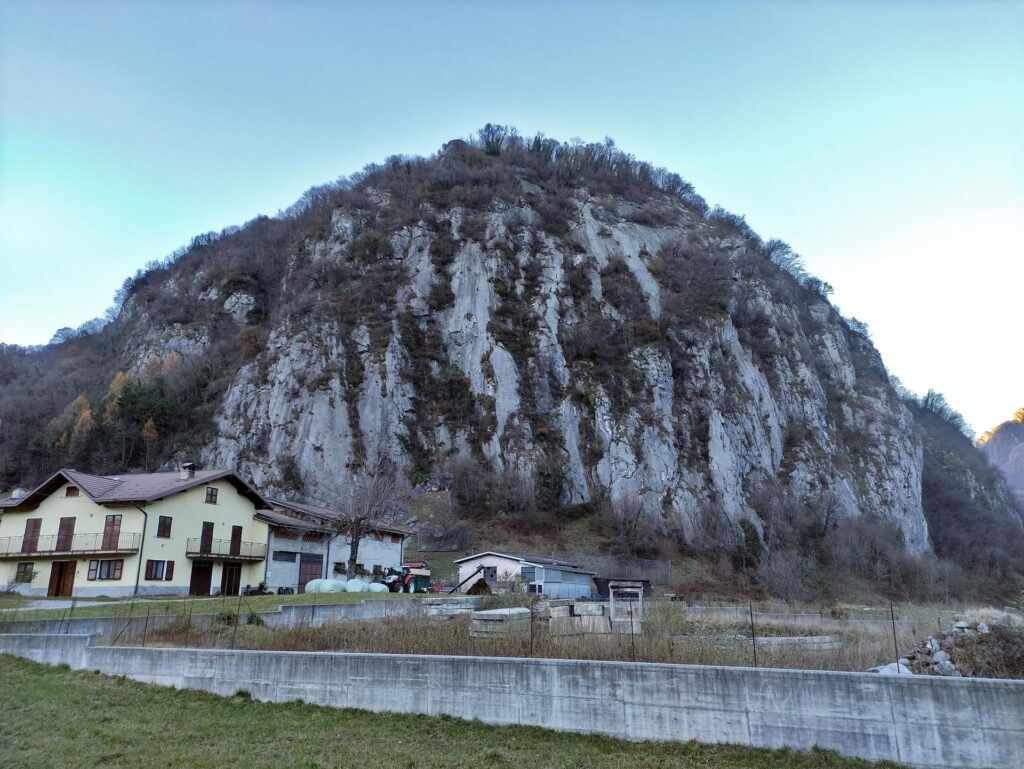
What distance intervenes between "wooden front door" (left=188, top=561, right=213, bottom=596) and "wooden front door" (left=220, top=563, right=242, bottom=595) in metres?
0.84

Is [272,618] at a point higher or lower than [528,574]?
lower

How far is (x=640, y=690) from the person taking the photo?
34.4ft

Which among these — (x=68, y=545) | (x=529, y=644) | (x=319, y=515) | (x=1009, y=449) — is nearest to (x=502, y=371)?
(x=319, y=515)

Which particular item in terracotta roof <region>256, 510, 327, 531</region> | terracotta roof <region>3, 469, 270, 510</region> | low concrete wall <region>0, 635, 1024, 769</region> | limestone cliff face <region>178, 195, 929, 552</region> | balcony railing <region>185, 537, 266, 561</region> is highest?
limestone cliff face <region>178, 195, 929, 552</region>

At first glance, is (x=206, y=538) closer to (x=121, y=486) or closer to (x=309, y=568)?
(x=121, y=486)

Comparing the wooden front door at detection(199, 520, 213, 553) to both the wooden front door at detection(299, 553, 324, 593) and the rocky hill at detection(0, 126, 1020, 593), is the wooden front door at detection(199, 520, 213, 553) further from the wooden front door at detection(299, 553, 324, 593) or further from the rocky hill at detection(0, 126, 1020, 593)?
the rocky hill at detection(0, 126, 1020, 593)

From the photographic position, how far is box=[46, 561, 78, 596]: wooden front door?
1411 inches

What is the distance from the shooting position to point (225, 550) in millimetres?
39219

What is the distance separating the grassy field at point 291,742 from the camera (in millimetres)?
9523

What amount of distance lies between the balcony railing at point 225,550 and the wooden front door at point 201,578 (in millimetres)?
842

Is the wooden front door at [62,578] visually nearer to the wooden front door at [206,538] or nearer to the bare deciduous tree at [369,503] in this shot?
the wooden front door at [206,538]

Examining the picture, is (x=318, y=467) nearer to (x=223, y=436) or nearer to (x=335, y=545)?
Answer: (x=223, y=436)

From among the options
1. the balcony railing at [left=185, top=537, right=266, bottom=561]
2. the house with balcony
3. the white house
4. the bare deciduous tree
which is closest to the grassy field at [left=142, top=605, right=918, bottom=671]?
the house with balcony

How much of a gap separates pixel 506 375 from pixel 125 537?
4146 centimetres
